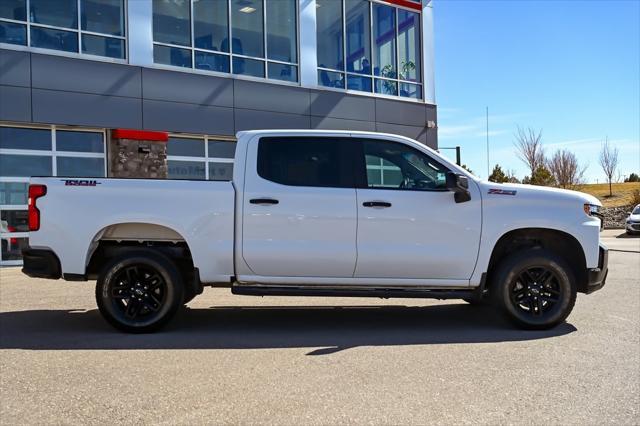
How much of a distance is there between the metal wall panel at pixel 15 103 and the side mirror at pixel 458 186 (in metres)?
11.5

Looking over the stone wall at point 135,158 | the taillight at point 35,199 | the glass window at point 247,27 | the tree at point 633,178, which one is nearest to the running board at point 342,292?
the taillight at point 35,199

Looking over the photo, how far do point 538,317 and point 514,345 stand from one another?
2.52 ft

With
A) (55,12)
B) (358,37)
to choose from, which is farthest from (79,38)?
(358,37)

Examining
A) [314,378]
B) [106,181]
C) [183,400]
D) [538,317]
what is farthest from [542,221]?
[106,181]

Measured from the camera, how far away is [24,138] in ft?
46.5

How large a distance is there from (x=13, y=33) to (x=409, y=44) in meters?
12.9

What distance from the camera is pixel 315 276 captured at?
609 centimetres

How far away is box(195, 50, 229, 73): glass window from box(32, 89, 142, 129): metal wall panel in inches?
89.8

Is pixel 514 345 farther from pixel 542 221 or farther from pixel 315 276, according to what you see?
pixel 315 276

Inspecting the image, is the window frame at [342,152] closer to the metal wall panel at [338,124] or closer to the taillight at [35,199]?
the taillight at [35,199]

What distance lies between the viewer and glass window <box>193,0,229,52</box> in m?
16.7

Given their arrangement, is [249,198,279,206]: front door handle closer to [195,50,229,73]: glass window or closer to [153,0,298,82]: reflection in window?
[153,0,298,82]: reflection in window

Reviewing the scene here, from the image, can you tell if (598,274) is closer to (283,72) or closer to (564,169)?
(283,72)

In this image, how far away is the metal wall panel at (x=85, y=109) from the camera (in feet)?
46.1
